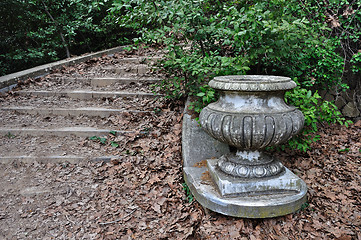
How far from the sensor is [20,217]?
258cm

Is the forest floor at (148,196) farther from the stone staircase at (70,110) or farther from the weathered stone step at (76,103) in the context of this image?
the weathered stone step at (76,103)

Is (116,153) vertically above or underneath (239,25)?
underneath

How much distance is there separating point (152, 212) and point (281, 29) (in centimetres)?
226

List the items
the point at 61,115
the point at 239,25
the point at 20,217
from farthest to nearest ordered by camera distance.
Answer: the point at 61,115 < the point at 239,25 < the point at 20,217

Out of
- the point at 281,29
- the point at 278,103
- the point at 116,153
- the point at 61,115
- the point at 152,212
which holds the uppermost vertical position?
the point at 281,29

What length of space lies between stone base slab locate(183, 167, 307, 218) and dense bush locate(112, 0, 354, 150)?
81 cm

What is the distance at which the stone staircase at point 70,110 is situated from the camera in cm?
341

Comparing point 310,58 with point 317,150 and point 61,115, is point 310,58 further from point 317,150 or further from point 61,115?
point 61,115

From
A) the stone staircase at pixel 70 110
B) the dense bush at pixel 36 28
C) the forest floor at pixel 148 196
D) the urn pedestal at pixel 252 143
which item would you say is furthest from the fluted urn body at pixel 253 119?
the dense bush at pixel 36 28

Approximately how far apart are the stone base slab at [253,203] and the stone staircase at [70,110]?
149cm

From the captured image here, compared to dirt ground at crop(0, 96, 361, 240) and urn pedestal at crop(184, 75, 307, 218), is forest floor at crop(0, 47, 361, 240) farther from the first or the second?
urn pedestal at crop(184, 75, 307, 218)

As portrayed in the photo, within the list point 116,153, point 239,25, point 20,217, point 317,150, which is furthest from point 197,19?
point 20,217

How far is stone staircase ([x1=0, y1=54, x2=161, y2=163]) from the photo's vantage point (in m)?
3.41

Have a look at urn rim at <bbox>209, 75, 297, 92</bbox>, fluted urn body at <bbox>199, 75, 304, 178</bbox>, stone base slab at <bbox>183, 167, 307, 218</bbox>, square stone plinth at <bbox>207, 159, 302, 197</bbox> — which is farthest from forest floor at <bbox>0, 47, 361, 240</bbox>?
urn rim at <bbox>209, 75, 297, 92</bbox>
